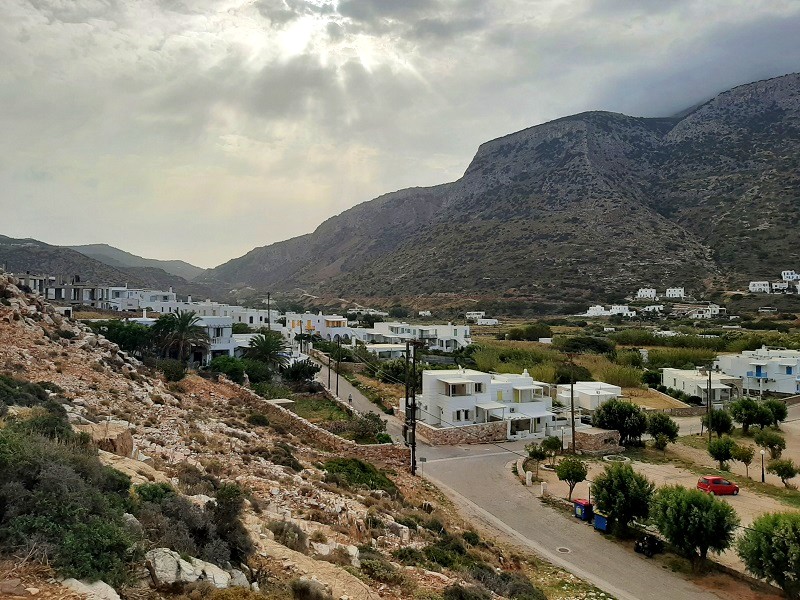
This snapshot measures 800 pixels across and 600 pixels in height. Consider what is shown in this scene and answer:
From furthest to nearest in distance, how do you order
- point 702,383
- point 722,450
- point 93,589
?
point 702,383 → point 722,450 → point 93,589

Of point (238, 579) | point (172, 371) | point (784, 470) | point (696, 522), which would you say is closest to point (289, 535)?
point (238, 579)

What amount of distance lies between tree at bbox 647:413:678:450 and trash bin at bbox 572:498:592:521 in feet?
42.6

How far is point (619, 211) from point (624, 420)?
87537mm

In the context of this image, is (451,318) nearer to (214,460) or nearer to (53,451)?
(214,460)

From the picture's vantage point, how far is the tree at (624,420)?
30.7 metres

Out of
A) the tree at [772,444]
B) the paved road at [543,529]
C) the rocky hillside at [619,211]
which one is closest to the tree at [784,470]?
the tree at [772,444]

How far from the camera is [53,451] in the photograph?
23.0 feet

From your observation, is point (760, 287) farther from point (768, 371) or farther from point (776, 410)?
point (776, 410)

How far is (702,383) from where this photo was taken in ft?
143

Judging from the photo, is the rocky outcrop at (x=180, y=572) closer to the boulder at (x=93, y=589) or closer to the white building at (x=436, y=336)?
the boulder at (x=93, y=589)

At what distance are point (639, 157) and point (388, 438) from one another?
12901cm

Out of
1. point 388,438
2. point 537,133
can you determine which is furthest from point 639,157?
point 388,438

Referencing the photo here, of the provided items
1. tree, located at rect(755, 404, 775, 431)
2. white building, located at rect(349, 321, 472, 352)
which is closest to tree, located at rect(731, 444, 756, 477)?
tree, located at rect(755, 404, 775, 431)

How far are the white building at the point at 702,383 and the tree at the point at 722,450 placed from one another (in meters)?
18.1
